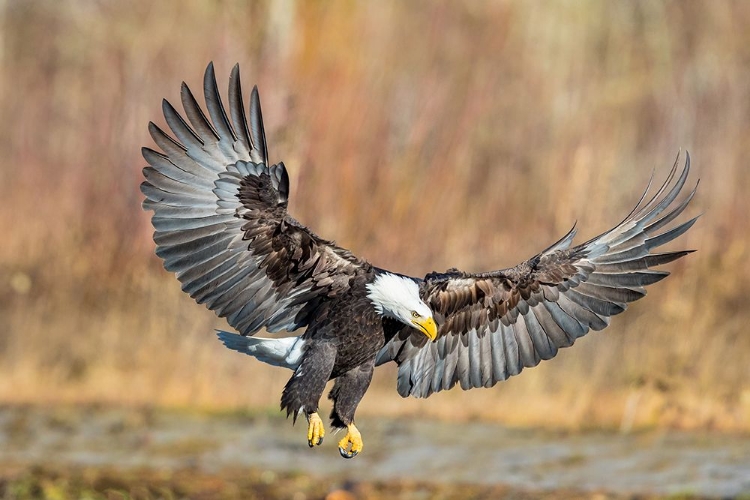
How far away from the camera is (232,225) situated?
6246mm

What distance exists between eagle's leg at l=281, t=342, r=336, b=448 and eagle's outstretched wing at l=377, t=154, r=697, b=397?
25.1 inches

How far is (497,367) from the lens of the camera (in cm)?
705

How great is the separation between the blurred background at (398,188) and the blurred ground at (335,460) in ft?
0.97

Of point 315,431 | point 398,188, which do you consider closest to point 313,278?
point 315,431

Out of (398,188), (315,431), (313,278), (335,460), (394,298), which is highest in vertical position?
(398,188)

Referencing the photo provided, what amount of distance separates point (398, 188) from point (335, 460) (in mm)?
3111

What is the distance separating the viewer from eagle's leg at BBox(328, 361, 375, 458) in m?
6.44

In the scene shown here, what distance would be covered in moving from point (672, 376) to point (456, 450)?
A: 1.89 metres

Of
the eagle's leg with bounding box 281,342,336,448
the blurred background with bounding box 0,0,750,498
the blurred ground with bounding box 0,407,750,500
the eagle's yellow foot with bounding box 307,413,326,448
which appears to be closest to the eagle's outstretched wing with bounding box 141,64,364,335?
the eagle's leg with bounding box 281,342,336,448

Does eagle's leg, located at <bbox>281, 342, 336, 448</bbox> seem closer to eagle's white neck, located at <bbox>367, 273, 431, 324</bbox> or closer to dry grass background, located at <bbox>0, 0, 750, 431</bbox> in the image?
eagle's white neck, located at <bbox>367, 273, 431, 324</bbox>

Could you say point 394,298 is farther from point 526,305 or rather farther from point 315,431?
point 526,305

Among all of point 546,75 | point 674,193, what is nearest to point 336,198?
point 546,75

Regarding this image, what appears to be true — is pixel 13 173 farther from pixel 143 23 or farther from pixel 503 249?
pixel 503 249

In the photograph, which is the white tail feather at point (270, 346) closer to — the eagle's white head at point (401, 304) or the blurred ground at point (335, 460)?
the eagle's white head at point (401, 304)
